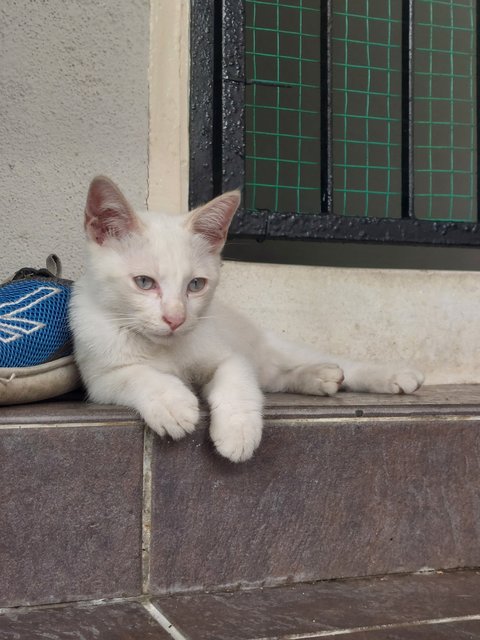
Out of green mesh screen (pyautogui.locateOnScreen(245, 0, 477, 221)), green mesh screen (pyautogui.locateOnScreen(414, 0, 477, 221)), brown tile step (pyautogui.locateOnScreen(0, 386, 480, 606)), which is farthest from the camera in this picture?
green mesh screen (pyautogui.locateOnScreen(414, 0, 477, 221))

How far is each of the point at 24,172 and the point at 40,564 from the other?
1.29 m

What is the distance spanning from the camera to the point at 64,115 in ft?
7.44

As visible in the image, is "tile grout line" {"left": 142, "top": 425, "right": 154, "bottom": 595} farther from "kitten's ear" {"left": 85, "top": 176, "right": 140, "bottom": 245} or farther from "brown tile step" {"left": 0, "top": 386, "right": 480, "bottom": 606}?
"kitten's ear" {"left": 85, "top": 176, "right": 140, "bottom": 245}

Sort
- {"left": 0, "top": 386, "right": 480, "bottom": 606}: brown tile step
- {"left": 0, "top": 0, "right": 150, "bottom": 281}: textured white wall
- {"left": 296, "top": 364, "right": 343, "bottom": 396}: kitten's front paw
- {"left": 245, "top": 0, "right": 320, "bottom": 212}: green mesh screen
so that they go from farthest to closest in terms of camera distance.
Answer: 1. {"left": 245, "top": 0, "right": 320, "bottom": 212}: green mesh screen
2. {"left": 0, "top": 0, "right": 150, "bottom": 281}: textured white wall
3. {"left": 296, "top": 364, "right": 343, "bottom": 396}: kitten's front paw
4. {"left": 0, "top": 386, "right": 480, "bottom": 606}: brown tile step

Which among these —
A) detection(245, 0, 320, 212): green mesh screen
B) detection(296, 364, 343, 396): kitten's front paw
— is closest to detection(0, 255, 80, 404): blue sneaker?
detection(296, 364, 343, 396): kitten's front paw

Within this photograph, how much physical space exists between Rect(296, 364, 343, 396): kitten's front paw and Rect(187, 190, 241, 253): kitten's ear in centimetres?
42

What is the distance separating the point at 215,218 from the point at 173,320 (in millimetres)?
329

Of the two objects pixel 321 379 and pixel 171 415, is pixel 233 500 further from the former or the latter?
pixel 321 379

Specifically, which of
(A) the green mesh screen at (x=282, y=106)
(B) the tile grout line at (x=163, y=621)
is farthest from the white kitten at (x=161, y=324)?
(A) the green mesh screen at (x=282, y=106)

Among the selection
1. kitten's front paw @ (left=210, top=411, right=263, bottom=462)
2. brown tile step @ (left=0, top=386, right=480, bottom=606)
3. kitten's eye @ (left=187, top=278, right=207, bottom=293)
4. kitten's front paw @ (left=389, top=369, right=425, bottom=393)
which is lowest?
brown tile step @ (left=0, top=386, right=480, bottom=606)

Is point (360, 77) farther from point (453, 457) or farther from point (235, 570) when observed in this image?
Answer: point (235, 570)

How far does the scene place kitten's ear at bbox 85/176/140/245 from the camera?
1548 millimetres

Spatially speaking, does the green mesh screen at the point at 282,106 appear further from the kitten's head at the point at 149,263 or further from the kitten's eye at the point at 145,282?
the kitten's eye at the point at 145,282

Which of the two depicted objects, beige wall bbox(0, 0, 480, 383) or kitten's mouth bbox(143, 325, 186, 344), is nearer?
kitten's mouth bbox(143, 325, 186, 344)
